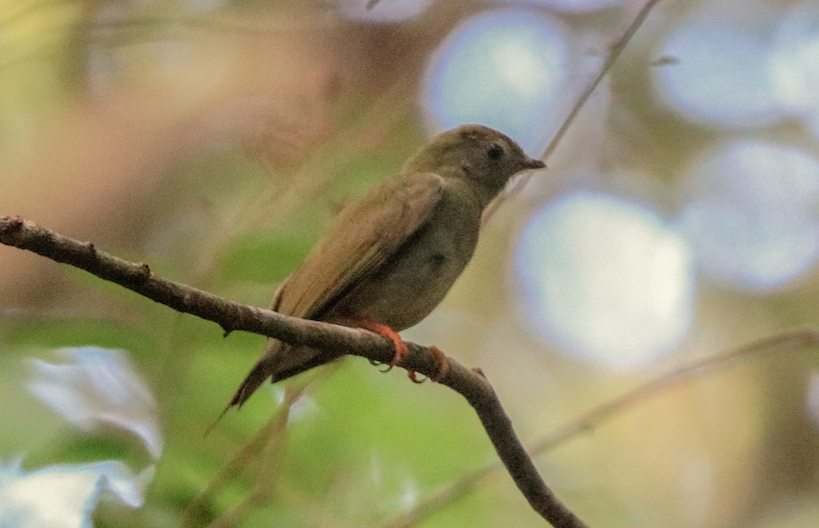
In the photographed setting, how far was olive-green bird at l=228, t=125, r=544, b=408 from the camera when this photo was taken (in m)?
2.07

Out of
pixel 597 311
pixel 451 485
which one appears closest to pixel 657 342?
pixel 597 311

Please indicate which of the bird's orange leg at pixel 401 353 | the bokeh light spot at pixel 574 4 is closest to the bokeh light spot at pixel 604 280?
the bokeh light spot at pixel 574 4

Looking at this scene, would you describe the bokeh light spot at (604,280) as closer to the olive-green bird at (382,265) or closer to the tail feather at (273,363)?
the olive-green bird at (382,265)

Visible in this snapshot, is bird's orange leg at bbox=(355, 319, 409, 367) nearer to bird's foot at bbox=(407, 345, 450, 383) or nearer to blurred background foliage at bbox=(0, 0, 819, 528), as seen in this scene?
bird's foot at bbox=(407, 345, 450, 383)

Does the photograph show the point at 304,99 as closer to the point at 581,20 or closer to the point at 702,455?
the point at 581,20

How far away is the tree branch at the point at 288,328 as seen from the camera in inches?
41.6

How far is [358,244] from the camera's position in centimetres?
214

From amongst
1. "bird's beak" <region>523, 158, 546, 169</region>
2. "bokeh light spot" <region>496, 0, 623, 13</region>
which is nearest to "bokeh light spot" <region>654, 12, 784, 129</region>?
"bokeh light spot" <region>496, 0, 623, 13</region>

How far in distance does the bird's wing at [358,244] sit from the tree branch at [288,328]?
252 mm

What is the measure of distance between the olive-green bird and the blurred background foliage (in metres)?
0.26

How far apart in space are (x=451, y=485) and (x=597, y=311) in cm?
153

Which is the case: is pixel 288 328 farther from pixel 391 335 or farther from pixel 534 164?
pixel 534 164

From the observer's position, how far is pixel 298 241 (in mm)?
2496

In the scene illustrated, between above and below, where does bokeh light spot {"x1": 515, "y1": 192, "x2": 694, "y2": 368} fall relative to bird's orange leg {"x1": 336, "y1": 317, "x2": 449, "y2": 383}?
below
